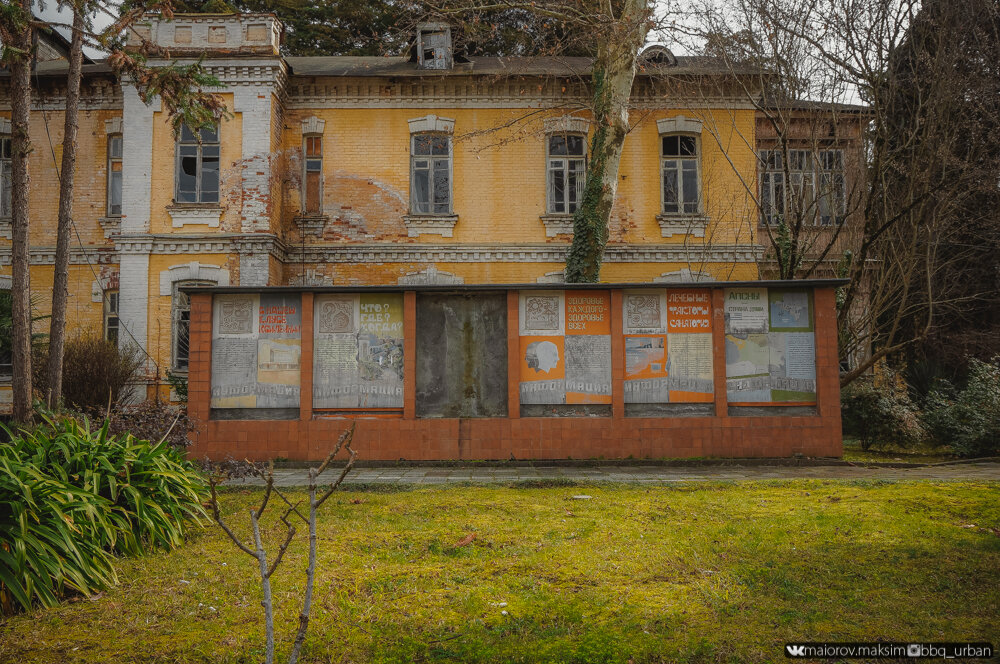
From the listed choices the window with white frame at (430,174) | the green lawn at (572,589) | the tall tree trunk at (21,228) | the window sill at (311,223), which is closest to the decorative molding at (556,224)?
the window with white frame at (430,174)

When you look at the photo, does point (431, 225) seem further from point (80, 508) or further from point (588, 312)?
point (80, 508)

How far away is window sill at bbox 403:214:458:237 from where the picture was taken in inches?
758

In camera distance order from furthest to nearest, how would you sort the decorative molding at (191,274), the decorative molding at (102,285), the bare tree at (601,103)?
the decorative molding at (102,285)
the decorative molding at (191,274)
the bare tree at (601,103)

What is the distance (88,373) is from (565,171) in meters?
12.5

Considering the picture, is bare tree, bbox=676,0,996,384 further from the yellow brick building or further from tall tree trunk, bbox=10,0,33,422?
tall tree trunk, bbox=10,0,33,422

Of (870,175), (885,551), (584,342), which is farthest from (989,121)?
(885,551)

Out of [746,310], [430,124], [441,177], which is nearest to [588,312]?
[746,310]

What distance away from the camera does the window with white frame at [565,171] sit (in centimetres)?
1967

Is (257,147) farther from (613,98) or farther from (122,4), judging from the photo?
(613,98)

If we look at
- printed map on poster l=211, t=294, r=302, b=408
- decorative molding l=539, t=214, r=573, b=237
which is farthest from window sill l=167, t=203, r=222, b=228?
decorative molding l=539, t=214, r=573, b=237

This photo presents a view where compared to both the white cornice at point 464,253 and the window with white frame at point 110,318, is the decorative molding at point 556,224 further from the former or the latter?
the window with white frame at point 110,318

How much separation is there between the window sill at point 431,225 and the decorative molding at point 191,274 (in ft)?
15.7

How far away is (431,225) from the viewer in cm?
1930

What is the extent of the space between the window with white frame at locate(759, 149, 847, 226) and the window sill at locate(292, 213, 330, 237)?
11.0 metres
